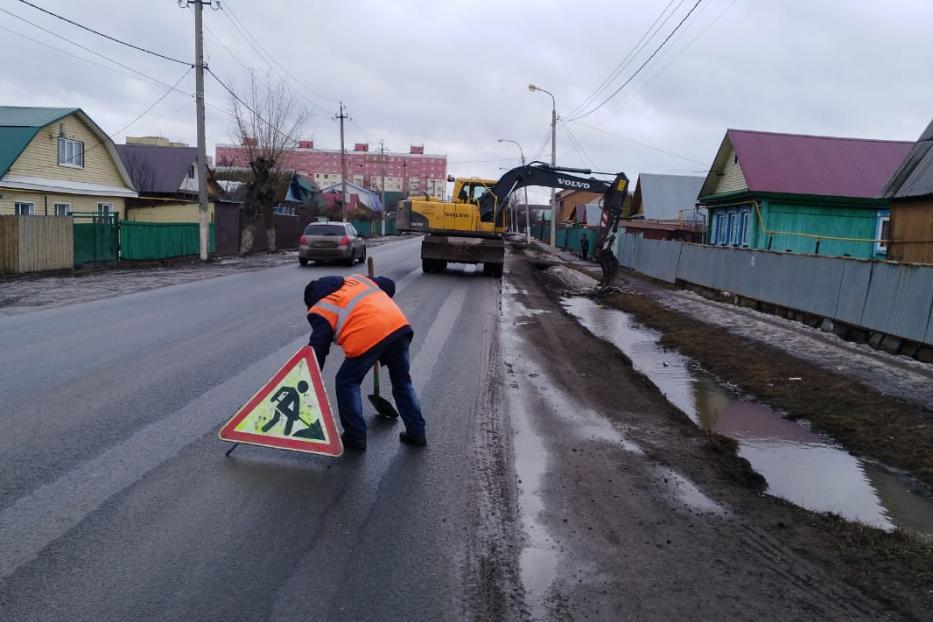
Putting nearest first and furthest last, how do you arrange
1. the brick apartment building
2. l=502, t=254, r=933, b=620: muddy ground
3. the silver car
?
l=502, t=254, r=933, b=620: muddy ground < the silver car < the brick apartment building

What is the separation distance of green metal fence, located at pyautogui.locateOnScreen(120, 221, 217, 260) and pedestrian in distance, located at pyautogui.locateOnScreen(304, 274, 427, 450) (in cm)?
2310

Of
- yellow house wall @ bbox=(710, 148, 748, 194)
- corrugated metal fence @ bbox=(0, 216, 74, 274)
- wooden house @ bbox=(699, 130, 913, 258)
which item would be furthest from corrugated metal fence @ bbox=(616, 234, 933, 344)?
corrugated metal fence @ bbox=(0, 216, 74, 274)

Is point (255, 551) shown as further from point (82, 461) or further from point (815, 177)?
point (815, 177)

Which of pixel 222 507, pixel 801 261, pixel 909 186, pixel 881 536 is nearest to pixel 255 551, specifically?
pixel 222 507

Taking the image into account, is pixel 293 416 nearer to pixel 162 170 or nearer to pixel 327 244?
pixel 327 244

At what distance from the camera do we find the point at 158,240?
2800 cm

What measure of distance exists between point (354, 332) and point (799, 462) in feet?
→ 12.9

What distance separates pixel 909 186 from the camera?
1717 cm

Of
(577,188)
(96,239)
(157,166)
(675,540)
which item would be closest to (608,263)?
(577,188)

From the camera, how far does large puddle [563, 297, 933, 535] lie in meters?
5.27

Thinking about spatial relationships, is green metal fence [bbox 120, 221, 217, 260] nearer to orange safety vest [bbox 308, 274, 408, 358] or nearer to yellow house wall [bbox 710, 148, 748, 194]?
yellow house wall [bbox 710, 148, 748, 194]

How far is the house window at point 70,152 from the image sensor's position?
30875mm

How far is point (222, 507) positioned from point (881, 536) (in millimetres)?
4015

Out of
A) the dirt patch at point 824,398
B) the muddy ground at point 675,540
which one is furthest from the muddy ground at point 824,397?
the muddy ground at point 675,540
